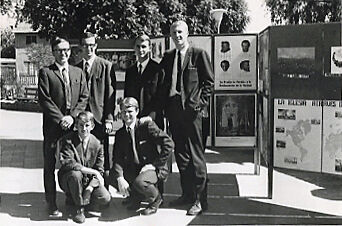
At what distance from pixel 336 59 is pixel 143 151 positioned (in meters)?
2.03

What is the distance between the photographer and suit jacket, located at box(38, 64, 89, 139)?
4.71 metres

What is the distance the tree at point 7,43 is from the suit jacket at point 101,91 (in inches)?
38.0

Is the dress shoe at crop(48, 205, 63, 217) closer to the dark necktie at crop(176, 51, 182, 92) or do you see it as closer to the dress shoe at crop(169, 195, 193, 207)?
the dress shoe at crop(169, 195, 193, 207)

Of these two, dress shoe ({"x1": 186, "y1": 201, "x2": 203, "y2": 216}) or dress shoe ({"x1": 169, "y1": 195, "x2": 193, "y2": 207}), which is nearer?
dress shoe ({"x1": 186, "y1": 201, "x2": 203, "y2": 216})

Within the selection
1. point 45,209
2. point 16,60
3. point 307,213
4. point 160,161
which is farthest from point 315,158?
point 16,60

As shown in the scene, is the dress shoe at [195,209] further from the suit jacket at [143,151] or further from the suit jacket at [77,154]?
the suit jacket at [77,154]

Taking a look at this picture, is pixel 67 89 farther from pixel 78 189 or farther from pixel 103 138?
pixel 78 189

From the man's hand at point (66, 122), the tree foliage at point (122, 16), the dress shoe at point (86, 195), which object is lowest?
the dress shoe at point (86, 195)

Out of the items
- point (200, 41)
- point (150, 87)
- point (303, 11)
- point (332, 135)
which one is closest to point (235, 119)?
point (200, 41)

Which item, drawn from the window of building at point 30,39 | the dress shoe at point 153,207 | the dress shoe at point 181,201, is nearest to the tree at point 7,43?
the window of building at point 30,39

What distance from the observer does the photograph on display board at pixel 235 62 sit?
228 inches

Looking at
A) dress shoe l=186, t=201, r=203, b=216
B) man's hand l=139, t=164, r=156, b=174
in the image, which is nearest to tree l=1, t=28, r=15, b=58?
man's hand l=139, t=164, r=156, b=174

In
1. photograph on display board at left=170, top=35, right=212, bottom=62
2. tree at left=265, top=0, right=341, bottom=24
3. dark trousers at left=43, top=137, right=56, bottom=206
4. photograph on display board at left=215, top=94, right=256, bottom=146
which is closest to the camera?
dark trousers at left=43, top=137, right=56, bottom=206

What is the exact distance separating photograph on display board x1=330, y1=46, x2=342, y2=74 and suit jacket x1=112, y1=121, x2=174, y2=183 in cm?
176
